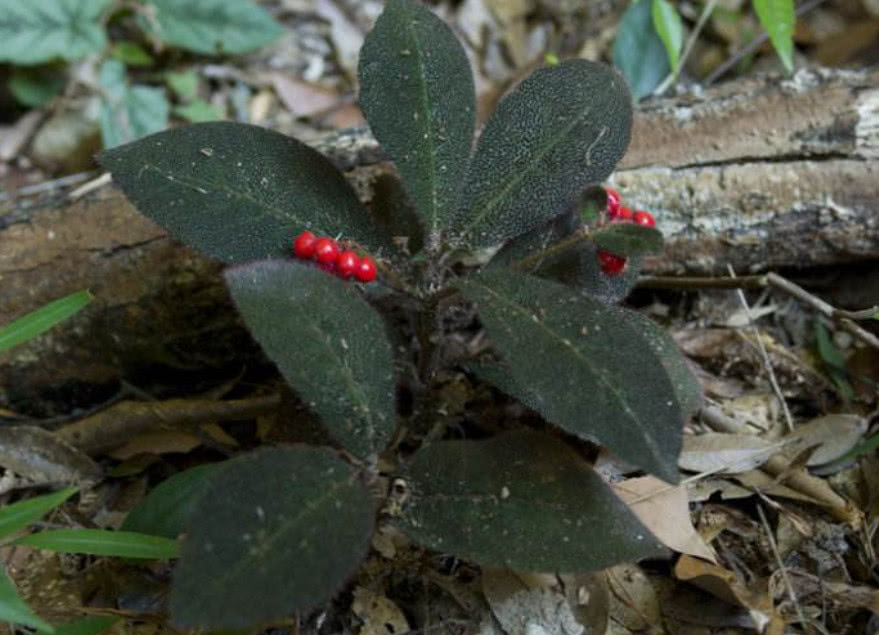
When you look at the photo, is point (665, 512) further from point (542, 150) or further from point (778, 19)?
point (778, 19)

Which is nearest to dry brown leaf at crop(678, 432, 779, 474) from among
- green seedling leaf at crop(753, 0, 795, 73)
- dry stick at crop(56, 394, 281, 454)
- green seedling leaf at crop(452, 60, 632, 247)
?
green seedling leaf at crop(452, 60, 632, 247)

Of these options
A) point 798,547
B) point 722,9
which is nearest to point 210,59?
point 722,9

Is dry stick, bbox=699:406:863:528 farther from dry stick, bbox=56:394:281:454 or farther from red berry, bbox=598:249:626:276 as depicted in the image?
dry stick, bbox=56:394:281:454

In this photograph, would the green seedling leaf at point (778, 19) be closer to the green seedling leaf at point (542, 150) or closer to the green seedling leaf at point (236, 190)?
the green seedling leaf at point (542, 150)

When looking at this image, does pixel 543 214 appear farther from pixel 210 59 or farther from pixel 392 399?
pixel 210 59

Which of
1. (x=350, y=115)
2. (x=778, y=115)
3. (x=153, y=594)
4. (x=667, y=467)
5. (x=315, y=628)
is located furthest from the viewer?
(x=350, y=115)
